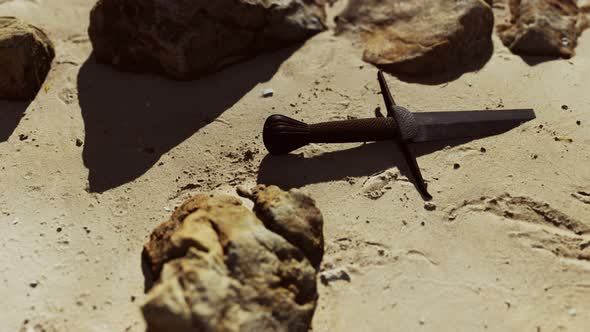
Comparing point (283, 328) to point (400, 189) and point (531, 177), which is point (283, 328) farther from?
point (531, 177)

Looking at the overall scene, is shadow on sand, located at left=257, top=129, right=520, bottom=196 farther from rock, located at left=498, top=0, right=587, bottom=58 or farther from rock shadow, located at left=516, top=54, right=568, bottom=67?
rock, located at left=498, top=0, right=587, bottom=58

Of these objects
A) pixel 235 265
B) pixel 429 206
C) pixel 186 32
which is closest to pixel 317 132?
pixel 429 206

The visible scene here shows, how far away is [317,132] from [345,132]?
0.17 meters

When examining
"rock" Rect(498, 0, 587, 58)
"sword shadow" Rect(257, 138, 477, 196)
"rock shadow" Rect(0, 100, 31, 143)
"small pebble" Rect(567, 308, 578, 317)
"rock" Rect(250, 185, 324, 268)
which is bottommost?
"small pebble" Rect(567, 308, 578, 317)

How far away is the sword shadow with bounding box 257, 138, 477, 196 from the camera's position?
10.8 ft

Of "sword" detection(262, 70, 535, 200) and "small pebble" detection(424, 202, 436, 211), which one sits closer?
"small pebble" detection(424, 202, 436, 211)

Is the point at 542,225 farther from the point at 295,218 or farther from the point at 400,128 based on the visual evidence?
the point at 295,218

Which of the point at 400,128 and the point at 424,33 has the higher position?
the point at 424,33

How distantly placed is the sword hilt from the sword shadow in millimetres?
109

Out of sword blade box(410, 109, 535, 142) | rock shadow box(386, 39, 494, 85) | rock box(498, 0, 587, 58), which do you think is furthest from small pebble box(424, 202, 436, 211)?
rock box(498, 0, 587, 58)

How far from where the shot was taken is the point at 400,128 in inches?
131

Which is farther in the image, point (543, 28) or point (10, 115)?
point (543, 28)

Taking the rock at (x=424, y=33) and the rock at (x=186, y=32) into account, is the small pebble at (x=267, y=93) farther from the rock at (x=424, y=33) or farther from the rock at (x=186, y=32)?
the rock at (x=424, y=33)

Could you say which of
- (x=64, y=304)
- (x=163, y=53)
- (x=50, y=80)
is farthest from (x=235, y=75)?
(x=64, y=304)
